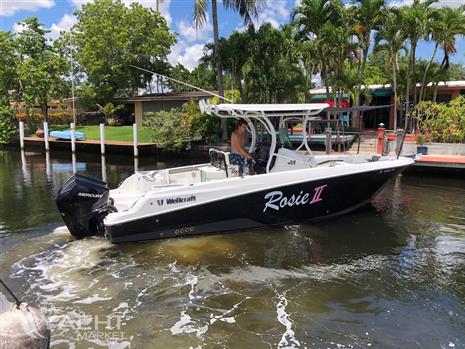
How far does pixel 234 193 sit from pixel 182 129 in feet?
51.2

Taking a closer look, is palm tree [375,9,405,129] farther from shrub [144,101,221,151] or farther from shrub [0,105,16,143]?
shrub [0,105,16,143]

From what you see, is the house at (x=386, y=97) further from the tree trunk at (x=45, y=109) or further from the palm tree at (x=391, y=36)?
the tree trunk at (x=45, y=109)

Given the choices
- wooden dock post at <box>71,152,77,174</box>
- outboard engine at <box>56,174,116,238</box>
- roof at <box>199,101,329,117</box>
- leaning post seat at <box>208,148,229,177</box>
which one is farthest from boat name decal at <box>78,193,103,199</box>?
wooden dock post at <box>71,152,77,174</box>

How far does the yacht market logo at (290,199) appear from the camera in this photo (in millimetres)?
8308

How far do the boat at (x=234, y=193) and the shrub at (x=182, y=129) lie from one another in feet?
44.9

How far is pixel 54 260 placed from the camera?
712cm

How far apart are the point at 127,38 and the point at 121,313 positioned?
36771 mm

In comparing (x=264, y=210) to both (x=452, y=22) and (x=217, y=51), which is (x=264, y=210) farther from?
(x=452, y=22)

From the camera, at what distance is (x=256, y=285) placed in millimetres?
6309

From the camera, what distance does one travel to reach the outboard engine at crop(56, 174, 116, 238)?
301 inches

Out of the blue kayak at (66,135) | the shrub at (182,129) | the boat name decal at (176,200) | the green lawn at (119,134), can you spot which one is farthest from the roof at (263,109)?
the blue kayak at (66,135)

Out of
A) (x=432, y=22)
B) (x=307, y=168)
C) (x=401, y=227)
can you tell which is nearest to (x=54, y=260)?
(x=307, y=168)

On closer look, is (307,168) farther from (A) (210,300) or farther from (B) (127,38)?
(B) (127,38)

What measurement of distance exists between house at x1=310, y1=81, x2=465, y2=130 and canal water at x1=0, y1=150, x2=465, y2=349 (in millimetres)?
18822
